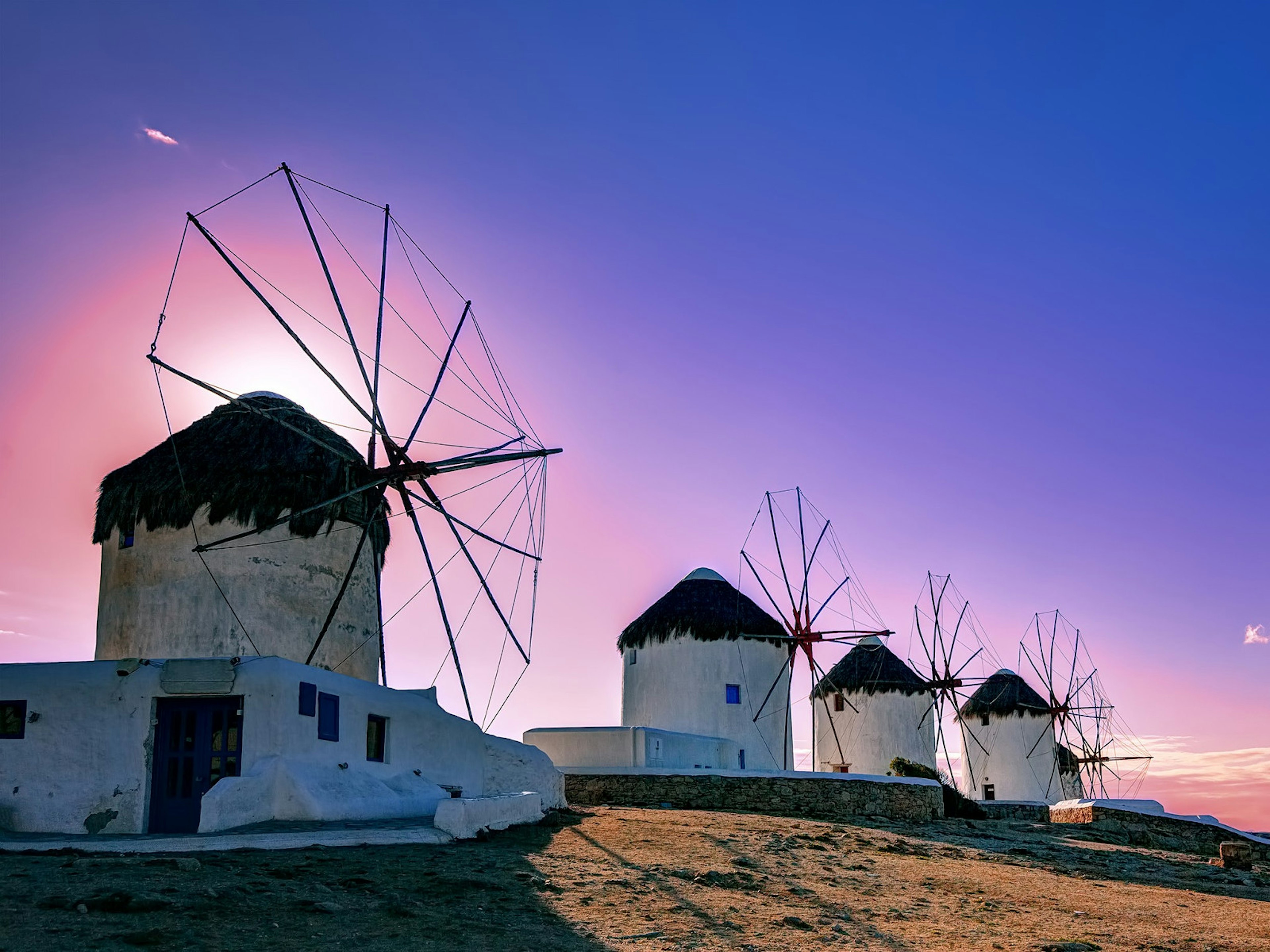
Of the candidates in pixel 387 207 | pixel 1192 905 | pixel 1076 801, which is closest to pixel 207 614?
pixel 387 207

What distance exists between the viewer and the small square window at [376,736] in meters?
18.0

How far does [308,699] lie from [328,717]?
25.5 inches

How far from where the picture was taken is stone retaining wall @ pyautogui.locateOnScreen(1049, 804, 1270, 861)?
1142 inches

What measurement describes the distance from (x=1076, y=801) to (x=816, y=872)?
74.3ft

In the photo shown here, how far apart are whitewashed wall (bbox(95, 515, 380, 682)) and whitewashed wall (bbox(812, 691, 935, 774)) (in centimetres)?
2482

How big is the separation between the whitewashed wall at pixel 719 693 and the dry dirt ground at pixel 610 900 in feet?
50.8

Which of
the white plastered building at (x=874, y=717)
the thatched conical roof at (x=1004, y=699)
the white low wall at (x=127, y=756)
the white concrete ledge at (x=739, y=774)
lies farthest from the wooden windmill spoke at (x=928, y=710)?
the white low wall at (x=127, y=756)

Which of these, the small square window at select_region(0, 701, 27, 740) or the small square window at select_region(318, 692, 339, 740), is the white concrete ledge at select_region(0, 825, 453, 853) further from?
the small square window at select_region(318, 692, 339, 740)

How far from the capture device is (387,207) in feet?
63.2

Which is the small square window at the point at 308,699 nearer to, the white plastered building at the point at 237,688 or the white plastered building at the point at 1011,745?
the white plastered building at the point at 237,688

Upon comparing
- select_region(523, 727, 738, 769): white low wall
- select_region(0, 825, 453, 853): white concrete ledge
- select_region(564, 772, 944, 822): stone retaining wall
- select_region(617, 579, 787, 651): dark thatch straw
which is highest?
select_region(617, 579, 787, 651): dark thatch straw

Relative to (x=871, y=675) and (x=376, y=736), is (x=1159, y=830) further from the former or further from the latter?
(x=376, y=736)

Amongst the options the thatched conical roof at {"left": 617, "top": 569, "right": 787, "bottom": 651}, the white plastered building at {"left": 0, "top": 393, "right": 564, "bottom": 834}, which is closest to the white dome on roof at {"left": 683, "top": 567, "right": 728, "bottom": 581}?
the thatched conical roof at {"left": 617, "top": 569, "right": 787, "bottom": 651}

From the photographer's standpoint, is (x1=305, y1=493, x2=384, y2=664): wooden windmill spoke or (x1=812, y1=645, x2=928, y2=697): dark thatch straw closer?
(x1=305, y1=493, x2=384, y2=664): wooden windmill spoke
